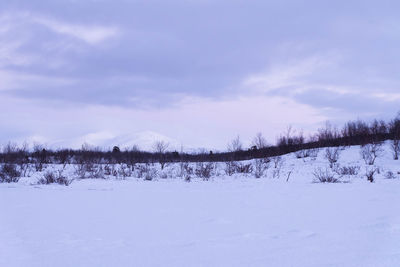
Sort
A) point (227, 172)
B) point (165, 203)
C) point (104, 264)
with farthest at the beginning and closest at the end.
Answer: point (227, 172)
point (165, 203)
point (104, 264)

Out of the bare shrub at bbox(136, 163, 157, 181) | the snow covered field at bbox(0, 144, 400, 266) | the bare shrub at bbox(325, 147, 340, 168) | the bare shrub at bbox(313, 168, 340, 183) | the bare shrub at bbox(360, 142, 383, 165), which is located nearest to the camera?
the snow covered field at bbox(0, 144, 400, 266)

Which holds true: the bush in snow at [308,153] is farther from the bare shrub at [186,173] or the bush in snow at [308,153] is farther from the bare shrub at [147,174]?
the bare shrub at [147,174]

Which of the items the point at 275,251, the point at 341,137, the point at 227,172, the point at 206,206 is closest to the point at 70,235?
the point at 275,251

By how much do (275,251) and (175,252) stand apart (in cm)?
75

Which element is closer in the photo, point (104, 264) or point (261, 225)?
point (104, 264)

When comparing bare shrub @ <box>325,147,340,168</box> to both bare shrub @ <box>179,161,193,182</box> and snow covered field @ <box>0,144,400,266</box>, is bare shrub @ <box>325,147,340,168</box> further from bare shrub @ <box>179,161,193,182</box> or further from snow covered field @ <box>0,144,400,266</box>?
snow covered field @ <box>0,144,400,266</box>

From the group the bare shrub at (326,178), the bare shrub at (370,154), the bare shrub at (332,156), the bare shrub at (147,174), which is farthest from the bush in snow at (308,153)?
the bare shrub at (326,178)

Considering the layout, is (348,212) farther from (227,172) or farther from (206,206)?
(227,172)

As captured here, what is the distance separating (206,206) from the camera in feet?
16.8

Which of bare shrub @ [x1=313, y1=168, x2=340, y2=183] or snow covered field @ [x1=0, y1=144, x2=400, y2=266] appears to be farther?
bare shrub @ [x1=313, y1=168, x2=340, y2=183]

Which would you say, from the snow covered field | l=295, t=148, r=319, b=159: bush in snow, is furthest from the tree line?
the snow covered field

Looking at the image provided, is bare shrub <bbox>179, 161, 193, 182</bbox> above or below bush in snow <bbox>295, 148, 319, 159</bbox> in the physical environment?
below

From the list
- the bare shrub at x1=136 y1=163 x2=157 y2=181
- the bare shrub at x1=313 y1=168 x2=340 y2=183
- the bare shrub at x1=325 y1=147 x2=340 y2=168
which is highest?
the bare shrub at x1=325 y1=147 x2=340 y2=168

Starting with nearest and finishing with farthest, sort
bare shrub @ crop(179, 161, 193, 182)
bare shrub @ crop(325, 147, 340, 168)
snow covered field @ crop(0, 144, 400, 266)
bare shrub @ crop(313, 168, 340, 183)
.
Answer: snow covered field @ crop(0, 144, 400, 266) < bare shrub @ crop(313, 168, 340, 183) < bare shrub @ crop(179, 161, 193, 182) < bare shrub @ crop(325, 147, 340, 168)
